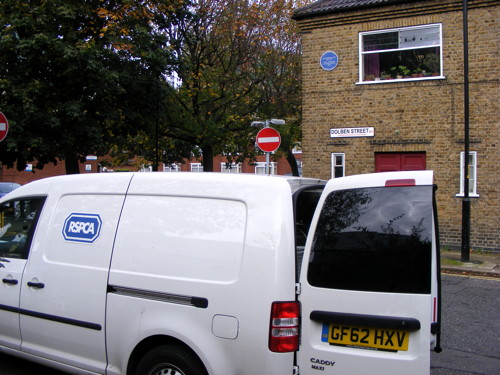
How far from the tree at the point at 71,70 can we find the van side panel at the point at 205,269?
961 centimetres

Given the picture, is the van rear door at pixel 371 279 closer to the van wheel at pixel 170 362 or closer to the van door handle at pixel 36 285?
the van wheel at pixel 170 362

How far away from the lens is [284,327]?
113 inches

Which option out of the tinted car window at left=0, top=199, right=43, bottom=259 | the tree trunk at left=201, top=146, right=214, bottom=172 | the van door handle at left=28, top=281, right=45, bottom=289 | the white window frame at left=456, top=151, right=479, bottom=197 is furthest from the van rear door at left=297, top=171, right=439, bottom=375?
the tree trunk at left=201, top=146, right=214, bottom=172

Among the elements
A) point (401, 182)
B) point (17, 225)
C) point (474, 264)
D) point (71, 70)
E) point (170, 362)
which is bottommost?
point (474, 264)

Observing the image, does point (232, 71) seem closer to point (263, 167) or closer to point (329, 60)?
point (329, 60)

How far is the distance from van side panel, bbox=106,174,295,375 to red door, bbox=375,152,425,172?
10.3 meters

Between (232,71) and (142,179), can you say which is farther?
(232,71)

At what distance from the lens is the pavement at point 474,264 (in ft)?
30.6

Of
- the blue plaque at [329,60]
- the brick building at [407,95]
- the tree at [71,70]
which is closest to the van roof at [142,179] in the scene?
the tree at [71,70]

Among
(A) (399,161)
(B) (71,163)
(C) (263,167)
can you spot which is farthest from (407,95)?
(C) (263,167)

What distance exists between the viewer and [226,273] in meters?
3.04

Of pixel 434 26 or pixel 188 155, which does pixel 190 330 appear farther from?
pixel 188 155

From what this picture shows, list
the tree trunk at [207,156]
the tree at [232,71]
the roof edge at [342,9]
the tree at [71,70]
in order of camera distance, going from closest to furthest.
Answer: the tree at [71,70] < the roof edge at [342,9] < the tree at [232,71] < the tree trunk at [207,156]

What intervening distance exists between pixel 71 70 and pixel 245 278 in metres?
10.8
